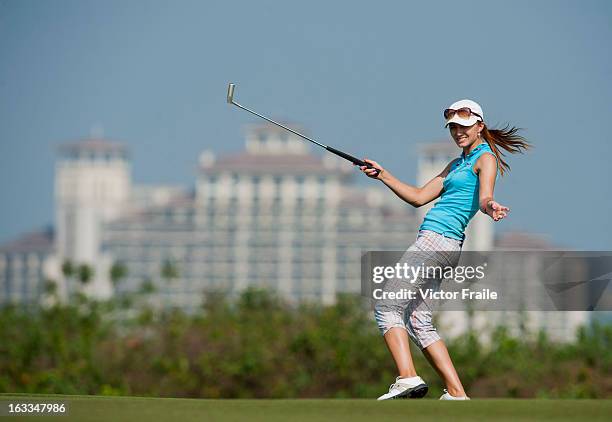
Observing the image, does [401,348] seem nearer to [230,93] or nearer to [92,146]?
[230,93]

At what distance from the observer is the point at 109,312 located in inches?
1309

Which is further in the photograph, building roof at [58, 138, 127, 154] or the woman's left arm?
building roof at [58, 138, 127, 154]

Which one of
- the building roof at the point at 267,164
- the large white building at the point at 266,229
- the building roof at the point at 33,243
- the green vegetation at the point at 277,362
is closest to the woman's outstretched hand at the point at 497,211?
the green vegetation at the point at 277,362

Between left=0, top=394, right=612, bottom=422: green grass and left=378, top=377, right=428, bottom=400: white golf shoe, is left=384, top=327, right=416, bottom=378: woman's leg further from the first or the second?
left=0, top=394, right=612, bottom=422: green grass

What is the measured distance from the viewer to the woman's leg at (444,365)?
5.86m

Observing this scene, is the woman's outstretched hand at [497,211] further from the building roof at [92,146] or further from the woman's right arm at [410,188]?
the building roof at [92,146]

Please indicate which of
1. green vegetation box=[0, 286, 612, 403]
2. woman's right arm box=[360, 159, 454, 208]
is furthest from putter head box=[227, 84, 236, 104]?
green vegetation box=[0, 286, 612, 403]

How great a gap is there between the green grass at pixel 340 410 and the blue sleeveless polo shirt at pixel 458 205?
2.92 feet

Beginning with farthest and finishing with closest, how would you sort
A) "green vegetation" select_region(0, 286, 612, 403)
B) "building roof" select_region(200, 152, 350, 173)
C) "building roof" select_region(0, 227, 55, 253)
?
"building roof" select_region(0, 227, 55, 253) → "building roof" select_region(200, 152, 350, 173) → "green vegetation" select_region(0, 286, 612, 403)

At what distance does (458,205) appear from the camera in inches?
234

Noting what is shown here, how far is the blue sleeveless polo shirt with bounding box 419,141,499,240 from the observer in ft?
19.4

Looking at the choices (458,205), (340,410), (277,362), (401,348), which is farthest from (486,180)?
(277,362)

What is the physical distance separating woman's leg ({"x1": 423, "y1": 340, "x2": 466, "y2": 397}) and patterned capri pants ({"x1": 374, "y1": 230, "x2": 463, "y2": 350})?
0.03m

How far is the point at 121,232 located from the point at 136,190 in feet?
75.9
